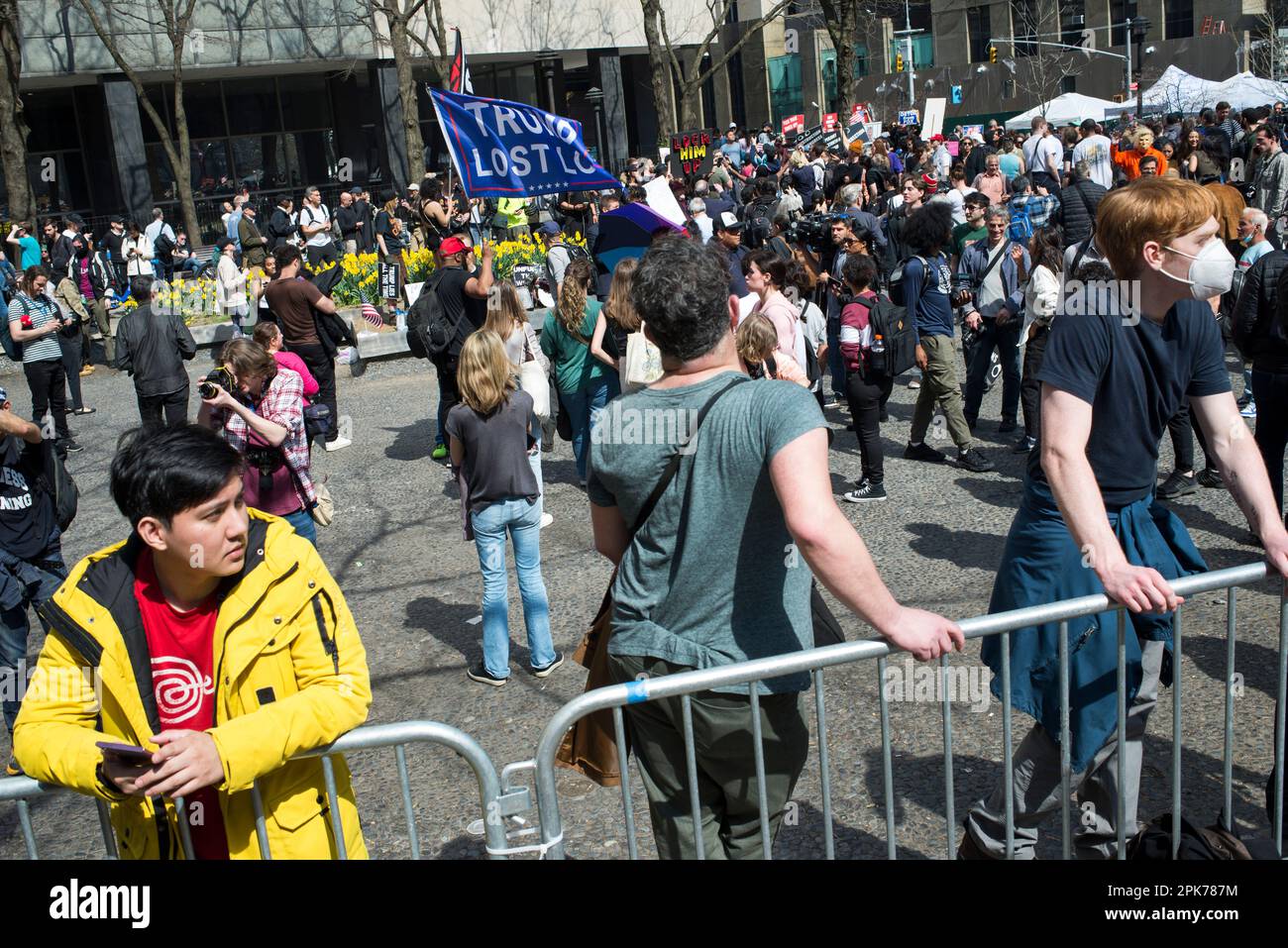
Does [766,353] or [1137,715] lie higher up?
[766,353]

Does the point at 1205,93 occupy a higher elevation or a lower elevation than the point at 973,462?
higher

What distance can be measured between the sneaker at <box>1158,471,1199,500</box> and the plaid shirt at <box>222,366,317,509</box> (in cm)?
516

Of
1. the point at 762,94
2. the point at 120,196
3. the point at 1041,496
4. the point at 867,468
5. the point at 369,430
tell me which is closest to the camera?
the point at 1041,496

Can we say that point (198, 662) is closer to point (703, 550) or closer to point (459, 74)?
point (703, 550)

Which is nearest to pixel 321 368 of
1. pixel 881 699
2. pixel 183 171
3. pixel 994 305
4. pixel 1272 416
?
pixel 994 305

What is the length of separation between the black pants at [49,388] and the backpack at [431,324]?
3807 mm

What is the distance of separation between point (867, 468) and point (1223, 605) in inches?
111

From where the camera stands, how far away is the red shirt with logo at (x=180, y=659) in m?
2.62

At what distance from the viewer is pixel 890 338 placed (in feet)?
26.6

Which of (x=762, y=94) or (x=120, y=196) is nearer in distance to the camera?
(x=120, y=196)

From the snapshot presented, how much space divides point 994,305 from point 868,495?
1.98 metres
